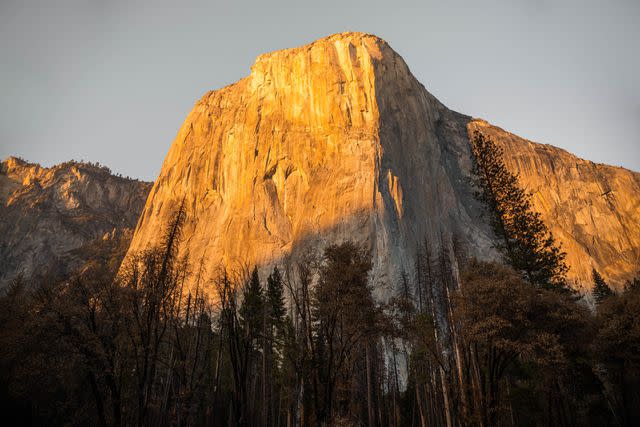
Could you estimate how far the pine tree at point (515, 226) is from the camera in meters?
30.8

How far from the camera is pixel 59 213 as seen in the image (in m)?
132

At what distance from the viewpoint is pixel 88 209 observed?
137375 mm

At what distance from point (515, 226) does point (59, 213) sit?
437ft

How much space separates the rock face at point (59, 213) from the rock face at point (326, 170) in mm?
38694

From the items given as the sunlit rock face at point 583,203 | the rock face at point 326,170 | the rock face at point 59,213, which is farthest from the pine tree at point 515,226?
the rock face at point 59,213

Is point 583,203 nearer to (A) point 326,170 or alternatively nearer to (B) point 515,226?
(A) point 326,170

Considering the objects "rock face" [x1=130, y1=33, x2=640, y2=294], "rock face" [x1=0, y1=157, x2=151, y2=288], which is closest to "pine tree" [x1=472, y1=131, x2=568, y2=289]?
"rock face" [x1=130, y1=33, x2=640, y2=294]

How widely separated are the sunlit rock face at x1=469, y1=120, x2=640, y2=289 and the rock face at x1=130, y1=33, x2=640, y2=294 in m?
0.81

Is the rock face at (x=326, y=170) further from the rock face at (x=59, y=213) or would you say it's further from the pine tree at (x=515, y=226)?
the rock face at (x=59, y=213)

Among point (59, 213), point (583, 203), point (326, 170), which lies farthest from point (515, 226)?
point (59, 213)

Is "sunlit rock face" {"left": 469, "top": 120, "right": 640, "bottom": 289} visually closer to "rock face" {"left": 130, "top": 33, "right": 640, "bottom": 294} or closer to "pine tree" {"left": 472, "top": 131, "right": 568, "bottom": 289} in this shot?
"rock face" {"left": 130, "top": 33, "right": 640, "bottom": 294}

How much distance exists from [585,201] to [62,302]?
109281 millimetres

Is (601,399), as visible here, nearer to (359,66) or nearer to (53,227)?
(359,66)

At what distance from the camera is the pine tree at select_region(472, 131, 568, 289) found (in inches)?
1211
